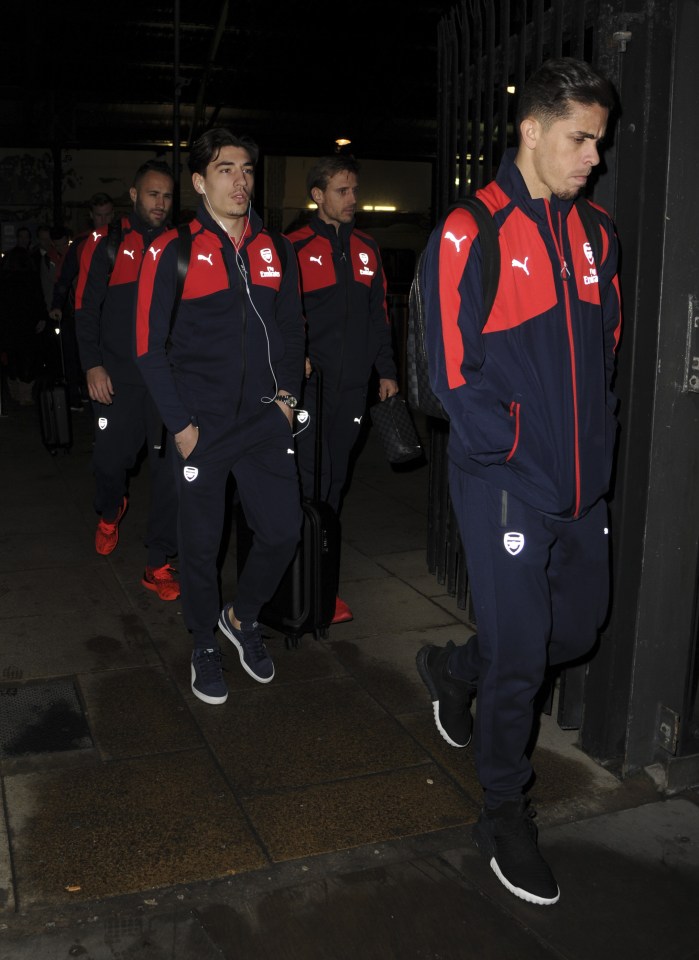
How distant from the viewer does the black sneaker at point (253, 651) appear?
14.7 feet

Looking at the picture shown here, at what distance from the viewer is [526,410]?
116 inches

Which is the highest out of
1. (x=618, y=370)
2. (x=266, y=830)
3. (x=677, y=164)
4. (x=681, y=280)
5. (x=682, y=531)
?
(x=677, y=164)

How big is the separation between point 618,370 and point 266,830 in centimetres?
191

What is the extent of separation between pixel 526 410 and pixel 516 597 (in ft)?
1.79

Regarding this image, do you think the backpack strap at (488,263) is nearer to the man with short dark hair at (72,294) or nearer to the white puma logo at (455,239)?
the white puma logo at (455,239)

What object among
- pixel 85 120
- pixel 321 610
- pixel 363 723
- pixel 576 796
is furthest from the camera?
pixel 85 120

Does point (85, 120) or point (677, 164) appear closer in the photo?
point (677, 164)

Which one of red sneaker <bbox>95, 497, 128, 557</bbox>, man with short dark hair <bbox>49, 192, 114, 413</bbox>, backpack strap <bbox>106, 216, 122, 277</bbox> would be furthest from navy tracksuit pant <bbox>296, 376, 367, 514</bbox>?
man with short dark hair <bbox>49, 192, 114, 413</bbox>

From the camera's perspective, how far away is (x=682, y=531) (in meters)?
3.61

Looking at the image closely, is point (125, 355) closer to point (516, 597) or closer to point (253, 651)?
point (253, 651)

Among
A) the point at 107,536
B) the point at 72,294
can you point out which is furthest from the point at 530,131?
the point at 72,294

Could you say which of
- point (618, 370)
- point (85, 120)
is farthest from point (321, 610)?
point (85, 120)

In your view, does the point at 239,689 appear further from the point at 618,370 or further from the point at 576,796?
the point at 618,370

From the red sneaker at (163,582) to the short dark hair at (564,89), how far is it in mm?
3374
